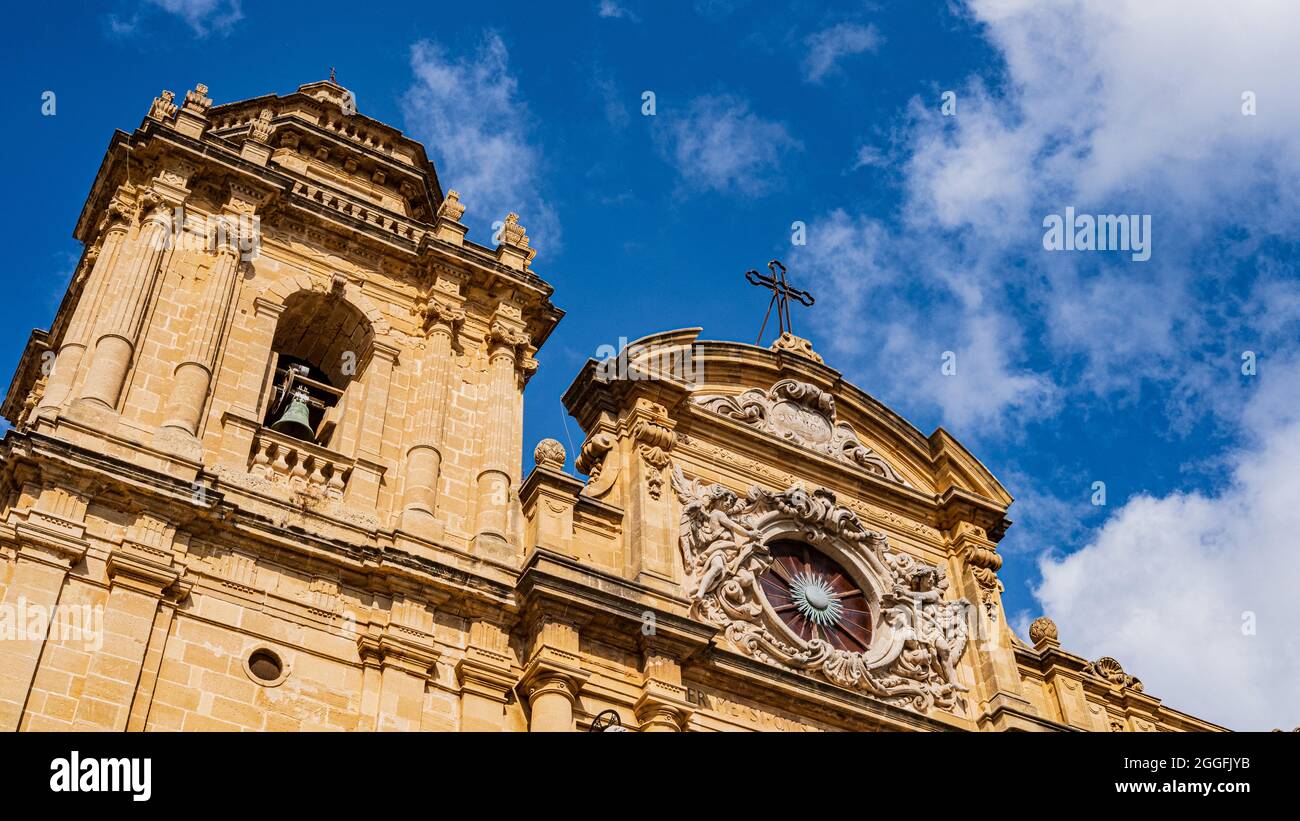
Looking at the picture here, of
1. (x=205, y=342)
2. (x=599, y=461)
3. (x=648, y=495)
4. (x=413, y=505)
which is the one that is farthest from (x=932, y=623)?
(x=205, y=342)

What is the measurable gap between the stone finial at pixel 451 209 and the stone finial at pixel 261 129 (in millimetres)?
2666

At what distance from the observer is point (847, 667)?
1928 centimetres

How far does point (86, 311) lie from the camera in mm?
17469

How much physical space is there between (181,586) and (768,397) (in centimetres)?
965

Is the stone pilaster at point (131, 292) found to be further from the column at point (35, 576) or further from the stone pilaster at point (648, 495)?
the stone pilaster at point (648, 495)

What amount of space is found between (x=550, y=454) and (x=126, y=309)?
5.29m

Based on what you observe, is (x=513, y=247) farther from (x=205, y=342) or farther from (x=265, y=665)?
(x=265, y=665)

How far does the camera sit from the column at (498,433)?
712 inches

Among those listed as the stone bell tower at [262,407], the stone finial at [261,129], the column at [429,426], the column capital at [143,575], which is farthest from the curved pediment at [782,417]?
the column capital at [143,575]

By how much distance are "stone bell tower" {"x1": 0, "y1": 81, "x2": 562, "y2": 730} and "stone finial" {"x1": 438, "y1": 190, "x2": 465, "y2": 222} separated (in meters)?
0.03
